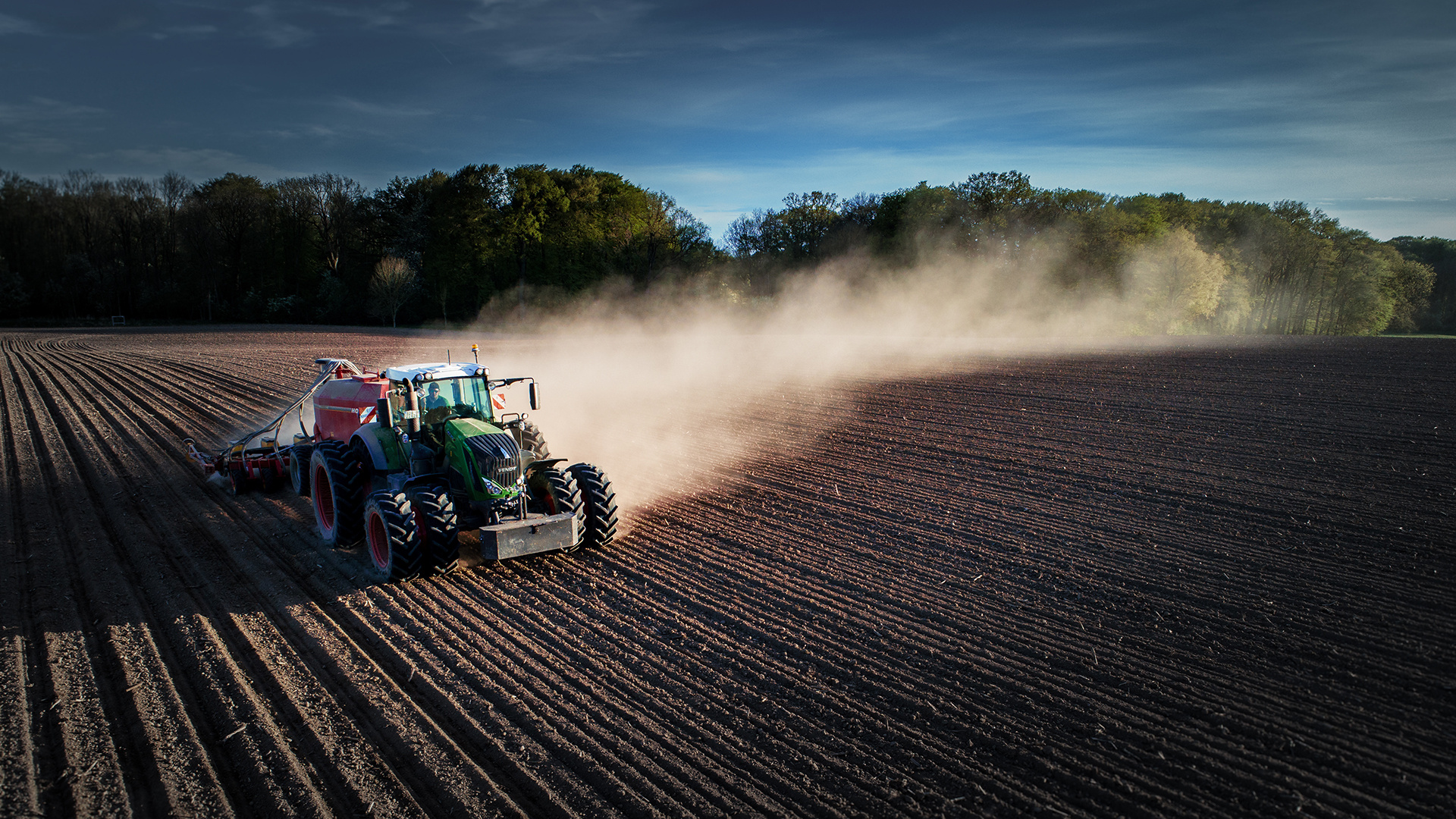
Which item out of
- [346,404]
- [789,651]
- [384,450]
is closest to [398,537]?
[384,450]

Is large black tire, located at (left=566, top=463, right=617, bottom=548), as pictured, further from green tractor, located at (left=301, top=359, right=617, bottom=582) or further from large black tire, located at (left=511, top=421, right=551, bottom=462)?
large black tire, located at (left=511, top=421, right=551, bottom=462)

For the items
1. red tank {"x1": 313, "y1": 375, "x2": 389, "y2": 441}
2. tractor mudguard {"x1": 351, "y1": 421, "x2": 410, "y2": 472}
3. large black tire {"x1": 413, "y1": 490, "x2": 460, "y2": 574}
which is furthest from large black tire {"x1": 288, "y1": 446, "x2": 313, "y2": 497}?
large black tire {"x1": 413, "y1": 490, "x2": 460, "y2": 574}

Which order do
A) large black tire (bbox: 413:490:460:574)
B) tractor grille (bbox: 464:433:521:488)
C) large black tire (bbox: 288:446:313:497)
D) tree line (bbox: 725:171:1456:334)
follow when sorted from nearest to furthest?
large black tire (bbox: 413:490:460:574), tractor grille (bbox: 464:433:521:488), large black tire (bbox: 288:446:313:497), tree line (bbox: 725:171:1456:334)

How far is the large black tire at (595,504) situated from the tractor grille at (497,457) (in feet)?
2.30

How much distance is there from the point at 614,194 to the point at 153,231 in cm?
4057

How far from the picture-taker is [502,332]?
4078cm

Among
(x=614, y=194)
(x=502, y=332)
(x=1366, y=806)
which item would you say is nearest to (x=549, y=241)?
(x=614, y=194)

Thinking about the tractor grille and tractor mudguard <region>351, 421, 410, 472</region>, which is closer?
the tractor grille

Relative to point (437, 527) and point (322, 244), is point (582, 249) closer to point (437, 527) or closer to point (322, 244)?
point (322, 244)

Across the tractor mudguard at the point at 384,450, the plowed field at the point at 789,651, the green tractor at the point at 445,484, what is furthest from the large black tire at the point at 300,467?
the tractor mudguard at the point at 384,450

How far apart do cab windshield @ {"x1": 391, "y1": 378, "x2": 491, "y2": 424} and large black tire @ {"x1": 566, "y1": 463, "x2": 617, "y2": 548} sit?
1.67 metres

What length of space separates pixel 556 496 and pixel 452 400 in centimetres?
232

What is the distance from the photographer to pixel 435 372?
8.88 metres

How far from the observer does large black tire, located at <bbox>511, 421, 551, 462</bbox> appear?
8.77 meters
